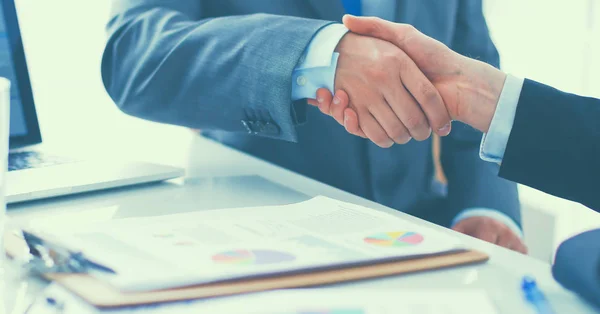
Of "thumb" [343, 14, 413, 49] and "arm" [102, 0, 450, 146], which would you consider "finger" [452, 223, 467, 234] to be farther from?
"thumb" [343, 14, 413, 49]

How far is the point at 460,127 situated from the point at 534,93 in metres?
0.48

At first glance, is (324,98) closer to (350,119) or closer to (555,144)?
(350,119)

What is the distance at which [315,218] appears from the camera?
1.92 ft

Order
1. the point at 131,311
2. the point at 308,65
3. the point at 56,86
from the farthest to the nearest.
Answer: the point at 56,86, the point at 308,65, the point at 131,311

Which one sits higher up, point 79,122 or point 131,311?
point 131,311

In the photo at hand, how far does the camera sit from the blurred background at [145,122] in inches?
50.5

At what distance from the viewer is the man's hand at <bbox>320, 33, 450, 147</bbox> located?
831mm

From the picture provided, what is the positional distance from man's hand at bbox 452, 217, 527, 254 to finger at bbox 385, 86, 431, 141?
0.99 feet

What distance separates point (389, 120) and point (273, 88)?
0.53 feet

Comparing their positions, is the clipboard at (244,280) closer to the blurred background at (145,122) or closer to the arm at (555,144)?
the arm at (555,144)

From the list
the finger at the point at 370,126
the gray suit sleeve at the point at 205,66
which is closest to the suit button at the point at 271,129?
the gray suit sleeve at the point at 205,66

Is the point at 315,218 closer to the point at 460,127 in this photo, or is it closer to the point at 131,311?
the point at 131,311

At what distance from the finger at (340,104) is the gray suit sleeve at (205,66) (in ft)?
0.22

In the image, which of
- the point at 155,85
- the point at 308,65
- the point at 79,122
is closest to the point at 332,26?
the point at 308,65
